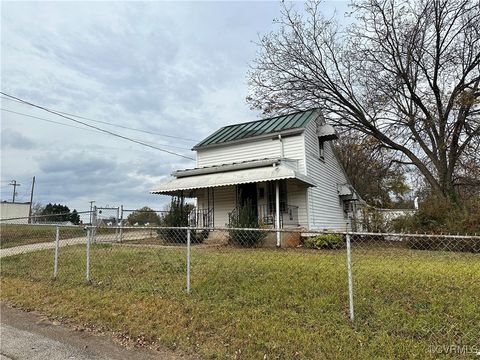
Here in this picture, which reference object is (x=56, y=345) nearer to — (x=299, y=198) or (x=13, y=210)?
(x=299, y=198)

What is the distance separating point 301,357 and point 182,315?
6.35 ft

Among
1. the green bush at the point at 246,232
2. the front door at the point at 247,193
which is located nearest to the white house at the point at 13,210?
the front door at the point at 247,193

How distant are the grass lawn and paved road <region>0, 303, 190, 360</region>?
0.29 metres

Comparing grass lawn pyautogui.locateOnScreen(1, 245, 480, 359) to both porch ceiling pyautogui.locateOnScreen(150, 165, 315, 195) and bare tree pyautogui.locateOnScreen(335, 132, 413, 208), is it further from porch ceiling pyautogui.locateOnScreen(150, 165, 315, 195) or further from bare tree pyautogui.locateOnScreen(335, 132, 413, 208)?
bare tree pyautogui.locateOnScreen(335, 132, 413, 208)

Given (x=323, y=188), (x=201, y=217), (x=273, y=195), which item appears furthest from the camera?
(x=323, y=188)

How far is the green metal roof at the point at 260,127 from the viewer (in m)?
15.8

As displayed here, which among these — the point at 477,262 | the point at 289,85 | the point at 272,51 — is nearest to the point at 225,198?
the point at 289,85

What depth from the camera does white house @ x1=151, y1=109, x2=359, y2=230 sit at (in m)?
14.2

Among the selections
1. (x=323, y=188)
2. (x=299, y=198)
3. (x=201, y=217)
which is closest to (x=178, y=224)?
(x=201, y=217)

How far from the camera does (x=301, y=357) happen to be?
358cm

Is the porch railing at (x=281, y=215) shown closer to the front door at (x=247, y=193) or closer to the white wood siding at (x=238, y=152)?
the front door at (x=247, y=193)

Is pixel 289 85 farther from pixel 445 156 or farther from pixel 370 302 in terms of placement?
pixel 370 302

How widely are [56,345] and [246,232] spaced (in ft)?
27.6

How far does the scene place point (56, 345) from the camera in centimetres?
428
